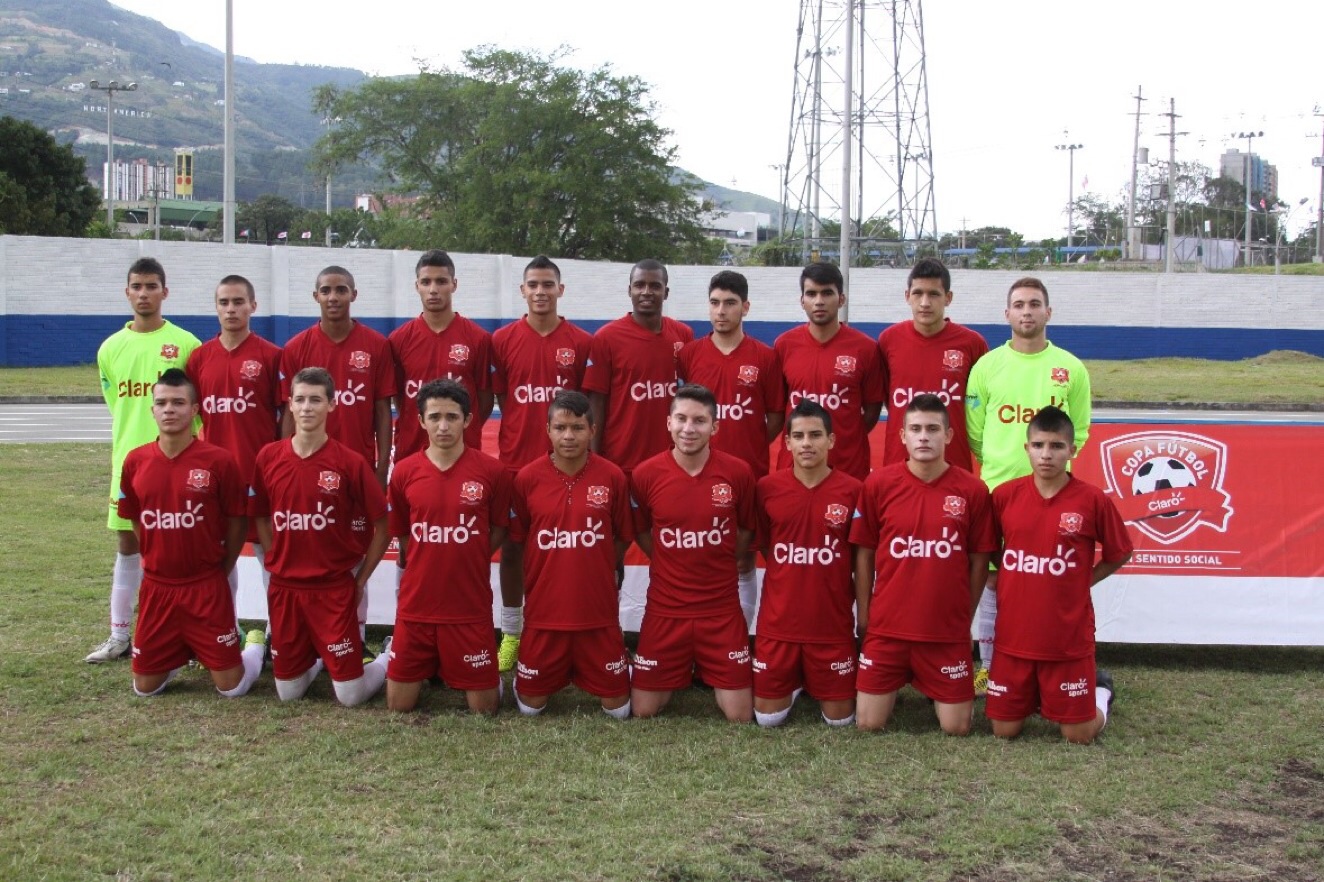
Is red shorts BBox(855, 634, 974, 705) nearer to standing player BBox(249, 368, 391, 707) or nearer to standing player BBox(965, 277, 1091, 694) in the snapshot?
standing player BBox(965, 277, 1091, 694)

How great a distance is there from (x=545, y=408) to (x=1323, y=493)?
4440mm

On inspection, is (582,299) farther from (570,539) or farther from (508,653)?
(570,539)

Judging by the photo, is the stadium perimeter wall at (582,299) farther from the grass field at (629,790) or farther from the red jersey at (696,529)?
the red jersey at (696,529)

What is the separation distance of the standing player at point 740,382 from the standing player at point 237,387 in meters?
2.32

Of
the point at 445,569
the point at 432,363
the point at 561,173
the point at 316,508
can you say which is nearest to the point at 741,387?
the point at 432,363

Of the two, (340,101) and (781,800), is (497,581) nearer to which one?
(781,800)

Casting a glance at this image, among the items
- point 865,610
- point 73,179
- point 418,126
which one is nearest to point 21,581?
point 865,610

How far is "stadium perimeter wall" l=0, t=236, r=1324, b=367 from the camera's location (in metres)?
26.3

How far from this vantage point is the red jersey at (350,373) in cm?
672

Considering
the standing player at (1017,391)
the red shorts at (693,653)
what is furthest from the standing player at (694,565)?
the standing player at (1017,391)

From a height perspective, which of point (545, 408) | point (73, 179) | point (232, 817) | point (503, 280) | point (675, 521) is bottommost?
point (232, 817)

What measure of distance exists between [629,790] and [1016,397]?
9.22ft

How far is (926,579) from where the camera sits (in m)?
5.78

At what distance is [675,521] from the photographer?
238 inches
